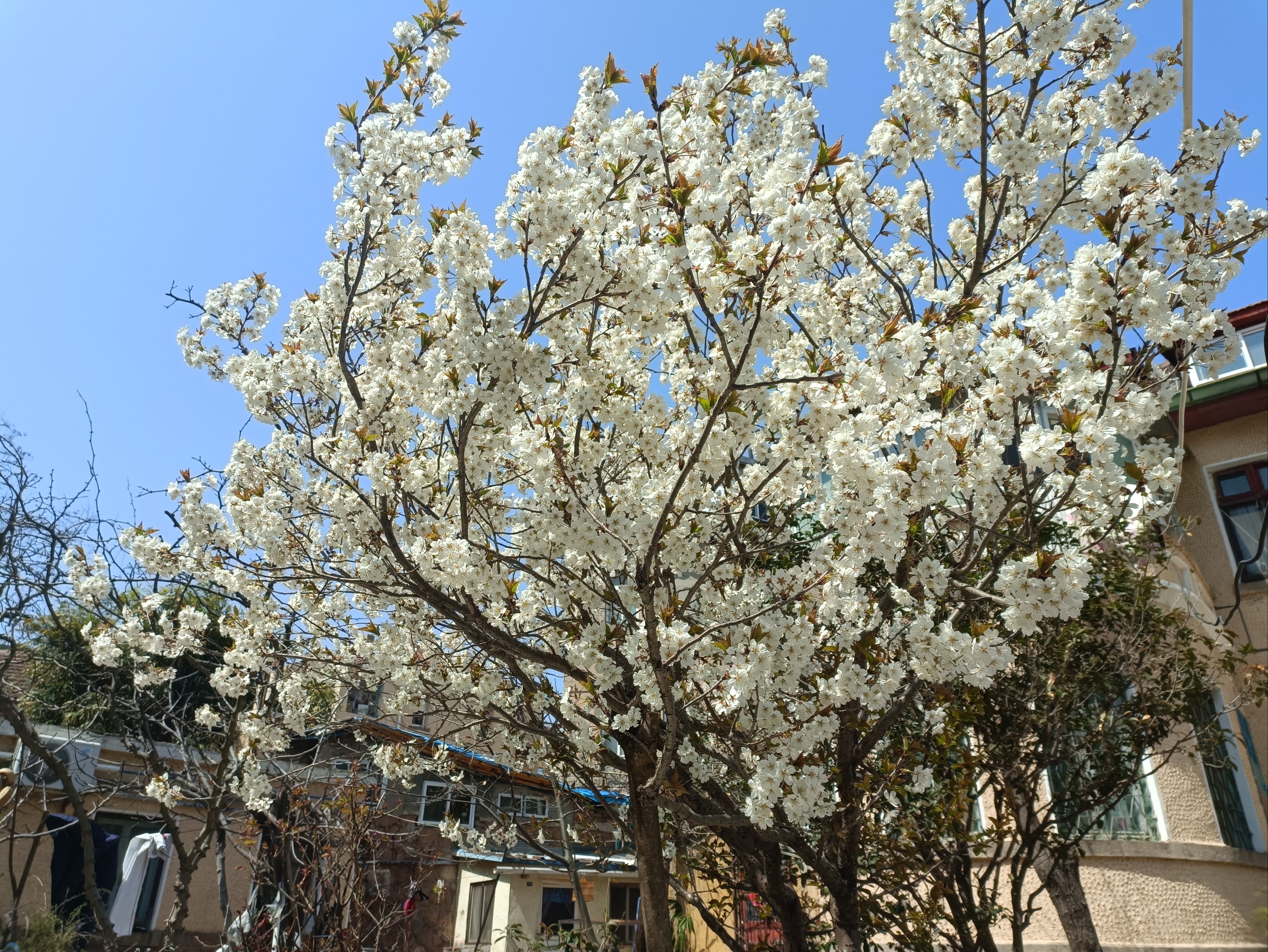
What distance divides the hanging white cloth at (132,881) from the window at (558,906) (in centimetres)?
451

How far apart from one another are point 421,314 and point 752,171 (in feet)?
7.25

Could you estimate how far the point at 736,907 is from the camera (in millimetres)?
6539

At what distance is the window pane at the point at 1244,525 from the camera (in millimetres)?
11164

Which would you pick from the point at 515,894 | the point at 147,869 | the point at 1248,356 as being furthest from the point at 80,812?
the point at 1248,356

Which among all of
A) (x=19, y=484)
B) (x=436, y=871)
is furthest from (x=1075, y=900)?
(x=19, y=484)

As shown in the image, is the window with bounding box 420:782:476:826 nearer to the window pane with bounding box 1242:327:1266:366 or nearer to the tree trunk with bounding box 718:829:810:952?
the tree trunk with bounding box 718:829:810:952

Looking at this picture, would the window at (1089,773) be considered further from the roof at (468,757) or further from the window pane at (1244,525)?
the window pane at (1244,525)

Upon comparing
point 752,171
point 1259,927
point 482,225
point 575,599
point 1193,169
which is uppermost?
point 752,171

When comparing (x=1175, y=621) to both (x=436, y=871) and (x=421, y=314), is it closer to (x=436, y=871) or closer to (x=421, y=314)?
(x=421, y=314)

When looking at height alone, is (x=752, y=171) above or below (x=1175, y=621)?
above

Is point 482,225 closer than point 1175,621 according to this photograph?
Yes

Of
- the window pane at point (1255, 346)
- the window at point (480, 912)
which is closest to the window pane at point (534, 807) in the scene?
the window at point (480, 912)

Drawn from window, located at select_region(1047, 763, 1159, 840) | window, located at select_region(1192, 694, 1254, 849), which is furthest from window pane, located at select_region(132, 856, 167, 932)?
window, located at select_region(1192, 694, 1254, 849)

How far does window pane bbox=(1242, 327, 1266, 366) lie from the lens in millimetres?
11109
